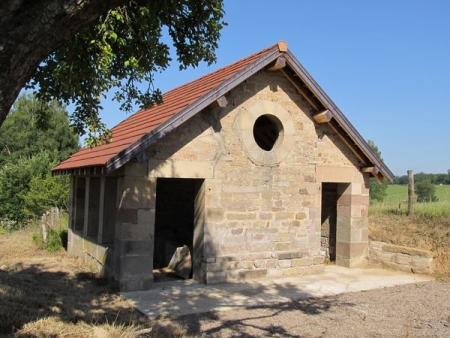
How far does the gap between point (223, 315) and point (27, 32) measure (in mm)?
5543

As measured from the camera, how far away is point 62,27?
2.47 meters

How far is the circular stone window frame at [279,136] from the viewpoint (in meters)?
9.35

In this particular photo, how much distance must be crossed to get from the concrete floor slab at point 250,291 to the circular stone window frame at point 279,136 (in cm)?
274

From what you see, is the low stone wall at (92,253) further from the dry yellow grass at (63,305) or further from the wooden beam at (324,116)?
the wooden beam at (324,116)

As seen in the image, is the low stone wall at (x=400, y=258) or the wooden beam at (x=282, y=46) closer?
the wooden beam at (x=282, y=46)

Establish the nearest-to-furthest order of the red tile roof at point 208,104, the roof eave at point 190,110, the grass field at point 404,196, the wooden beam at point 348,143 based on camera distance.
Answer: the roof eave at point 190,110 < the red tile roof at point 208,104 < the wooden beam at point 348,143 < the grass field at point 404,196

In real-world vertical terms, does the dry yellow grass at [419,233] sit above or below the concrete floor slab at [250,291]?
above

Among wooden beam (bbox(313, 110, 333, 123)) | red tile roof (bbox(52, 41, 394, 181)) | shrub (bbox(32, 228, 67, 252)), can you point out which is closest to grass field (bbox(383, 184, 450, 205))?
red tile roof (bbox(52, 41, 394, 181))

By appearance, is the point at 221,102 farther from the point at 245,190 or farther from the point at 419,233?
the point at 419,233

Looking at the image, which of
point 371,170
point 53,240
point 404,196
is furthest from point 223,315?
point 404,196

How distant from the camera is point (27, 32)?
91.4 inches

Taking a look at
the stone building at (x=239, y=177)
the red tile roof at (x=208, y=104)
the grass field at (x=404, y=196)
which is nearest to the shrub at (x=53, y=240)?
the stone building at (x=239, y=177)

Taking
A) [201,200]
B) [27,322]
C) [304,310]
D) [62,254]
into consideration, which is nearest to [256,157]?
[201,200]

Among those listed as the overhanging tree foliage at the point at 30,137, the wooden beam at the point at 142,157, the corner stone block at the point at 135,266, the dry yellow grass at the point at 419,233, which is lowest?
the corner stone block at the point at 135,266
